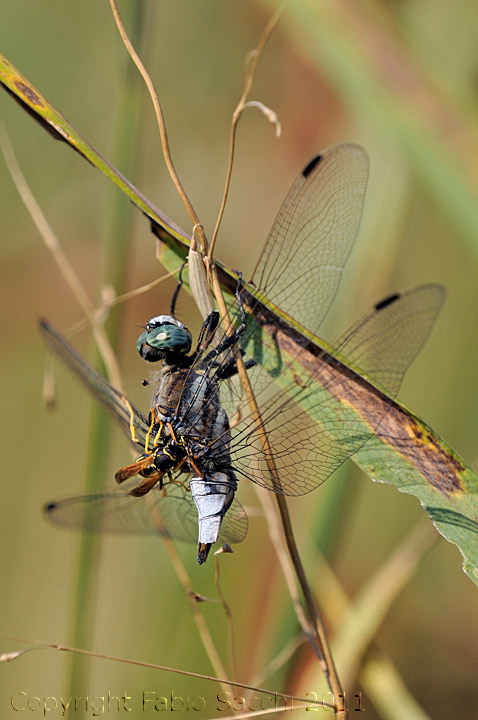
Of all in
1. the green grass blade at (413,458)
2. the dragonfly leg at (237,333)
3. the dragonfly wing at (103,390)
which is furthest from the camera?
the dragonfly wing at (103,390)

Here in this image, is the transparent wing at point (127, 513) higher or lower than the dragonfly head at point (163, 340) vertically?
lower

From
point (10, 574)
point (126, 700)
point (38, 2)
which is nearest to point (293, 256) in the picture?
point (126, 700)

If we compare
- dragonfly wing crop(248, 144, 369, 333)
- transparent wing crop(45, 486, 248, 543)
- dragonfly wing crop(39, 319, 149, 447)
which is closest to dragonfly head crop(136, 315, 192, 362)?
dragonfly wing crop(39, 319, 149, 447)

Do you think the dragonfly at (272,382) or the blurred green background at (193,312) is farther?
the blurred green background at (193,312)

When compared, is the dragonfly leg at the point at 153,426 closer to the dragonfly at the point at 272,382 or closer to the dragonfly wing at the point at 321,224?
the dragonfly at the point at 272,382

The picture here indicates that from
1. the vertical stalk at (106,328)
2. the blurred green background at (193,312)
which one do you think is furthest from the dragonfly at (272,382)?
the blurred green background at (193,312)

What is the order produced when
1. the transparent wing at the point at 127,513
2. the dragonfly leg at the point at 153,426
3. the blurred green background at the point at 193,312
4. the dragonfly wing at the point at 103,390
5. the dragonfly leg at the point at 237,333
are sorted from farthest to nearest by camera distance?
the blurred green background at the point at 193,312 < the transparent wing at the point at 127,513 < the dragonfly wing at the point at 103,390 < the dragonfly leg at the point at 153,426 < the dragonfly leg at the point at 237,333

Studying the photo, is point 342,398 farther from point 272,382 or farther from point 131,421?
point 131,421
